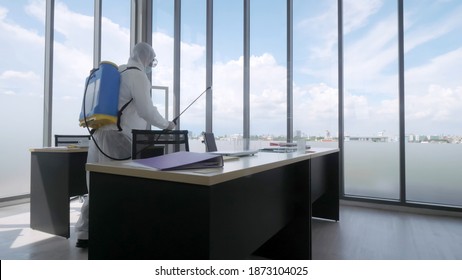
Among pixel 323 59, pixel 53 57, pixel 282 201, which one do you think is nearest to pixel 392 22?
pixel 323 59

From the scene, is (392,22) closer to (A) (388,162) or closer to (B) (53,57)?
(A) (388,162)

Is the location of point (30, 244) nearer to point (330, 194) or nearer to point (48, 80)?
point (48, 80)

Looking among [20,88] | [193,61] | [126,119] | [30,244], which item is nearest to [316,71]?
[193,61]

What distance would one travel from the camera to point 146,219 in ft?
3.19

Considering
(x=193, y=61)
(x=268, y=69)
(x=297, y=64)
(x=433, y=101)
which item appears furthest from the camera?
(x=193, y=61)

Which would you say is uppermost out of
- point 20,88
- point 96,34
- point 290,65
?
point 96,34

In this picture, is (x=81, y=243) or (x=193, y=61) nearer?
(x=81, y=243)

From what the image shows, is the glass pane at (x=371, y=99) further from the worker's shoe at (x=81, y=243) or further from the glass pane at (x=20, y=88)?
the glass pane at (x=20, y=88)

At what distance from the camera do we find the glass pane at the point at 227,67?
4203mm

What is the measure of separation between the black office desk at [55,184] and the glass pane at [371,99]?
9.96 ft

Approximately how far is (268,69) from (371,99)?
4.63 feet

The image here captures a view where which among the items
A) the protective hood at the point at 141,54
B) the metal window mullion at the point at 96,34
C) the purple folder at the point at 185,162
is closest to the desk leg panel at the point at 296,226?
the purple folder at the point at 185,162

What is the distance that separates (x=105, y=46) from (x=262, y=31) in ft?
8.08

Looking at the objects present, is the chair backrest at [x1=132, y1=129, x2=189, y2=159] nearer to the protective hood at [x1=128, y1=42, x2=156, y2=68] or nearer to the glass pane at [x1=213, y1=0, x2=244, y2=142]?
the protective hood at [x1=128, y1=42, x2=156, y2=68]
